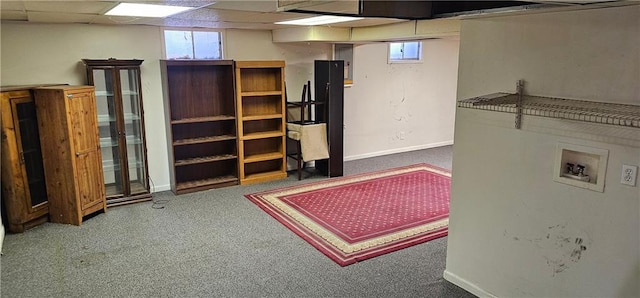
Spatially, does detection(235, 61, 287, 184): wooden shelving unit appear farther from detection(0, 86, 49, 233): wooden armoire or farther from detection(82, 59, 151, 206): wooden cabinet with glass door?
detection(0, 86, 49, 233): wooden armoire

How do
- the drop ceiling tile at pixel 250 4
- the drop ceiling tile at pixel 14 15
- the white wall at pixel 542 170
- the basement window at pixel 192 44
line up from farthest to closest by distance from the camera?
the basement window at pixel 192 44
the drop ceiling tile at pixel 14 15
the drop ceiling tile at pixel 250 4
the white wall at pixel 542 170

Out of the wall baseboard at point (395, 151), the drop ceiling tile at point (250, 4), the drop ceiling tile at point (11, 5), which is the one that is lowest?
the wall baseboard at point (395, 151)

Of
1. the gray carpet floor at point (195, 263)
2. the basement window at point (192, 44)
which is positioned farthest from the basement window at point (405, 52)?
the gray carpet floor at point (195, 263)

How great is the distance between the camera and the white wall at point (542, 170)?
211 centimetres

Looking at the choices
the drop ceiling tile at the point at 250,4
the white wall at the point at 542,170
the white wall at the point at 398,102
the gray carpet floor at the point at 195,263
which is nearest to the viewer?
the white wall at the point at 542,170

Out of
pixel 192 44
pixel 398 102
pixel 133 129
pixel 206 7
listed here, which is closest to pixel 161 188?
pixel 133 129

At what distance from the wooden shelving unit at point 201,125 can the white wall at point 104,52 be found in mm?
188

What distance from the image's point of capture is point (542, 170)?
245 centimetres

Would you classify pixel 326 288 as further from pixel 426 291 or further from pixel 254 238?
pixel 254 238

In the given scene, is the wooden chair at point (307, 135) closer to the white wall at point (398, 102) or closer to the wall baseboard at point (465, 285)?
the white wall at point (398, 102)

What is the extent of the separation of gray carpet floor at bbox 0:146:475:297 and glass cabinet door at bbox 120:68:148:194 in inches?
25.5

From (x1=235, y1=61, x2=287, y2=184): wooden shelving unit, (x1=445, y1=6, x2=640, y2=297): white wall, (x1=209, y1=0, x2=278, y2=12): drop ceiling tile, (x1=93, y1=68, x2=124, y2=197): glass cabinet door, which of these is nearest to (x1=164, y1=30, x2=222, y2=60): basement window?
(x1=235, y1=61, x2=287, y2=184): wooden shelving unit

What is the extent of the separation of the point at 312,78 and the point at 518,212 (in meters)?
4.21

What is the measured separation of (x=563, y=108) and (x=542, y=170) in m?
0.42
